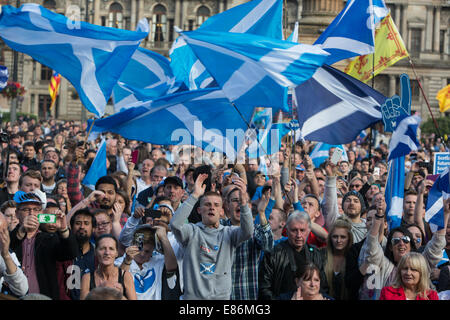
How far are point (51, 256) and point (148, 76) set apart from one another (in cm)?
514

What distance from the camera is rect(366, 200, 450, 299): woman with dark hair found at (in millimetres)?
5570

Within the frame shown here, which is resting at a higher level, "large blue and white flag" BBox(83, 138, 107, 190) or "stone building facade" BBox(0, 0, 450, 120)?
"stone building facade" BBox(0, 0, 450, 120)

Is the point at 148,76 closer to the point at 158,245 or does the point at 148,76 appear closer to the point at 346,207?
the point at 346,207

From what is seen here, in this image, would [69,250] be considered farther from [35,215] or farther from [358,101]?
[358,101]

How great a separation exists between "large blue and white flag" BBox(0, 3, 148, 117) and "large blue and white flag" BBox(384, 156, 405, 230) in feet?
9.73

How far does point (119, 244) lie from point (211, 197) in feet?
4.04

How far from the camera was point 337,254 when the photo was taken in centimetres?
578

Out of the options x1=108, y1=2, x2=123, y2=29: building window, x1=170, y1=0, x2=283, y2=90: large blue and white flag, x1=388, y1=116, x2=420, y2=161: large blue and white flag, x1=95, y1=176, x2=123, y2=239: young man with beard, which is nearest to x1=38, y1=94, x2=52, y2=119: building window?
x1=108, y1=2, x2=123, y2=29: building window

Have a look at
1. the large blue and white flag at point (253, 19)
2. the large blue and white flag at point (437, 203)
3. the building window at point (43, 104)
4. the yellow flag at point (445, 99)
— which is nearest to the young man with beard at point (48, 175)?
the large blue and white flag at point (253, 19)

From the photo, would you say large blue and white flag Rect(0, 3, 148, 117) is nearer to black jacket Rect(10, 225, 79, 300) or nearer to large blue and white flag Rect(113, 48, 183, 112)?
large blue and white flag Rect(113, 48, 183, 112)

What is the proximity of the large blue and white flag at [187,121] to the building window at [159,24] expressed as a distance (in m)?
52.6

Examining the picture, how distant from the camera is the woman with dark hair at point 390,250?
557cm
